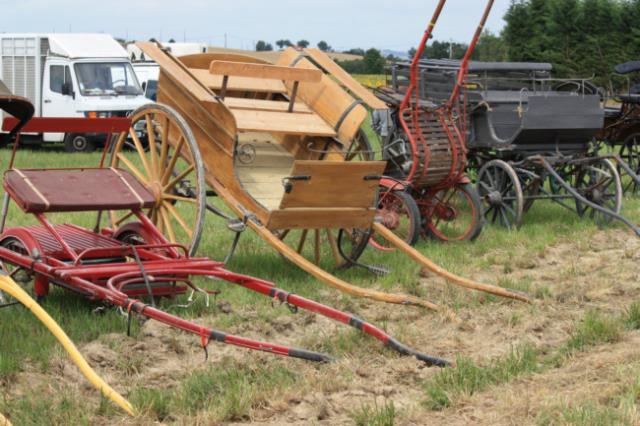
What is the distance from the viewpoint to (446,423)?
4.66 metres

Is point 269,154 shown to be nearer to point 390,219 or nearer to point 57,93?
point 390,219

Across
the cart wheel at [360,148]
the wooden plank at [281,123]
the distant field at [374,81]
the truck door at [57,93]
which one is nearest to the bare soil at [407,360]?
the cart wheel at [360,148]

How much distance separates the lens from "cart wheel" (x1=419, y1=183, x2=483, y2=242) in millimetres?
Answer: 9906

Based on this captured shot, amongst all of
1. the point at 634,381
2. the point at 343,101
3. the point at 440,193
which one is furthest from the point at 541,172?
the point at 634,381

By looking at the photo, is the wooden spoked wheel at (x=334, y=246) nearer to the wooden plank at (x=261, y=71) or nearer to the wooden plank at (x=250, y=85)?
the wooden plank at (x=261, y=71)

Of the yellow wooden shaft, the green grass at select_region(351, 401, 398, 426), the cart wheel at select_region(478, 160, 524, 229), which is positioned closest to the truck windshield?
the cart wheel at select_region(478, 160, 524, 229)

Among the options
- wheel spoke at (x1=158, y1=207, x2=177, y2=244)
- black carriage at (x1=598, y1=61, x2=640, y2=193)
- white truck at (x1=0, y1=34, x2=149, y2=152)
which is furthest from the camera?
white truck at (x1=0, y1=34, x2=149, y2=152)

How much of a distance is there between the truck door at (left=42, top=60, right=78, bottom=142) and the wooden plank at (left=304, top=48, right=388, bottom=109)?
12890mm

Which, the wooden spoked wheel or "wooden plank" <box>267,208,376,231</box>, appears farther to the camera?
the wooden spoked wheel

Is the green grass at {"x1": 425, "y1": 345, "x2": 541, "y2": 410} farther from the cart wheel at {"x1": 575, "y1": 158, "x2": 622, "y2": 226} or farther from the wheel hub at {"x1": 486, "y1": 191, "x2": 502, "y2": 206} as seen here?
the cart wheel at {"x1": 575, "y1": 158, "x2": 622, "y2": 226}

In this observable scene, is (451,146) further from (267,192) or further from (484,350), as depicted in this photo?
(484,350)

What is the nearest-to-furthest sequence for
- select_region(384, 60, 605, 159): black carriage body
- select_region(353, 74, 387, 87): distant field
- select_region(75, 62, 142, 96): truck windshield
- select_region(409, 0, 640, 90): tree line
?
select_region(384, 60, 605, 159): black carriage body
select_region(353, 74, 387, 87): distant field
select_region(75, 62, 142, 96): truck windshield
select_region(409, 0, 640, 90): tree line

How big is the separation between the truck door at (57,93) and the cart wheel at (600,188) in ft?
40.9

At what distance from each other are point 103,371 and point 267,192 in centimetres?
299
